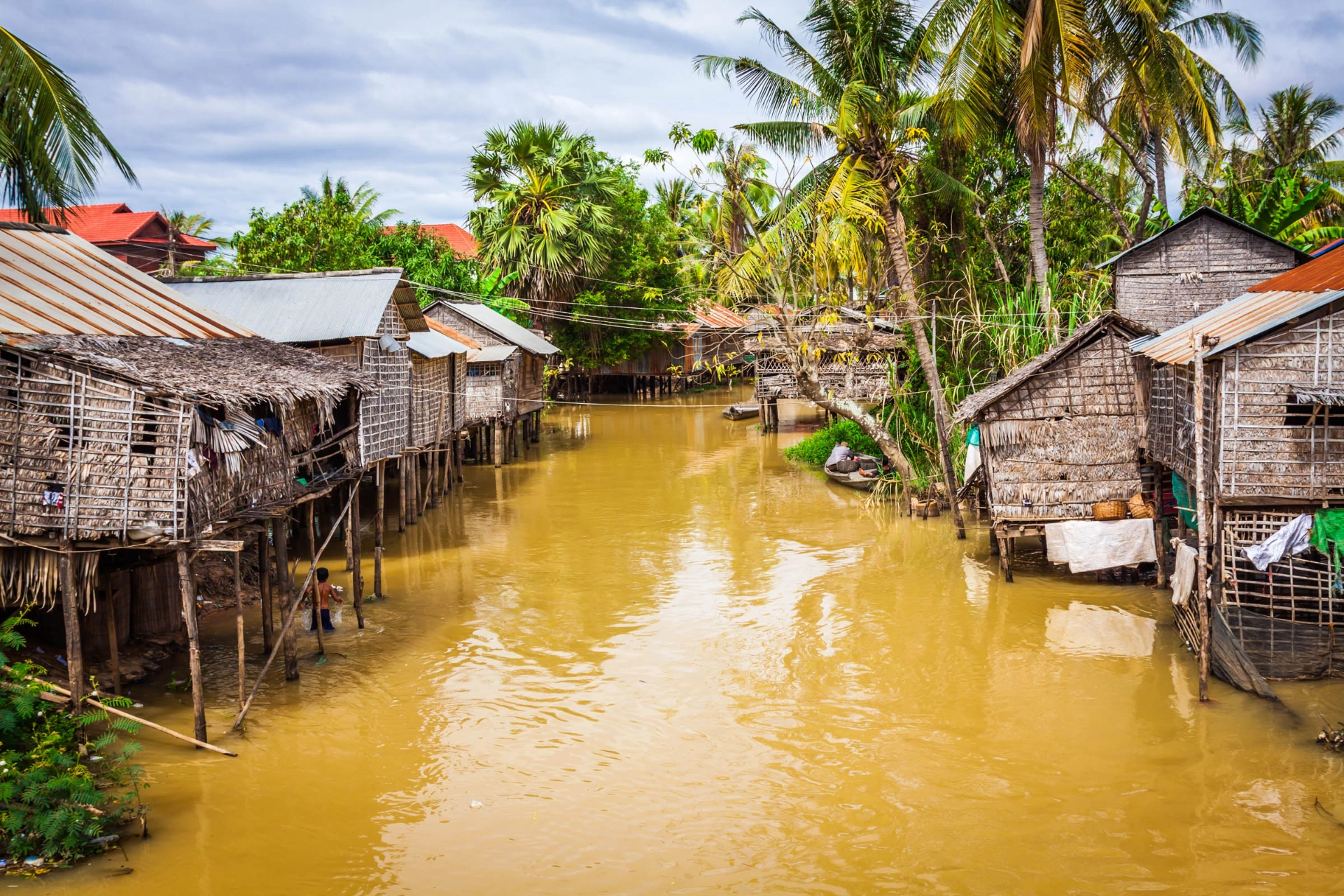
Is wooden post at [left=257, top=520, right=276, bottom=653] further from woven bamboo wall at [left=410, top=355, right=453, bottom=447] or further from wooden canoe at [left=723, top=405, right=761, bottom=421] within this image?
wooden canoe at [left=723, top=405, right=761, bottom=421]

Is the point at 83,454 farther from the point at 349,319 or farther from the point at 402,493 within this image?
the point at 402,493

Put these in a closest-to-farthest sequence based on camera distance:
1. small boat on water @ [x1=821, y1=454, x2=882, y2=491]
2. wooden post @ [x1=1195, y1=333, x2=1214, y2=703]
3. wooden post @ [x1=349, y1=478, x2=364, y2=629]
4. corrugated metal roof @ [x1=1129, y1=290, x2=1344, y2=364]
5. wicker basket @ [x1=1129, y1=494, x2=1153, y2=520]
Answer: wooden post @ [x1=1195, y1=333, x2=1214, y2=703], corrugated metal roof @ [x1=1129, y1=290, x2=1344, y2=364], wooden post @ [x1=349, y1=478, x2=364, y2=629], wicker basket @ [x1=1129, y1=494, x2=1153, y2=520], small boat on water @ [x1=821, y1=454, x2=882, y2=491]

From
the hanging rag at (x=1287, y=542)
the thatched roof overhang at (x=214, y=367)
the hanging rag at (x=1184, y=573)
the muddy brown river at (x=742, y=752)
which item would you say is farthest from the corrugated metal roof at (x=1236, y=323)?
the thatched roof overhang at (x=214, y=367)

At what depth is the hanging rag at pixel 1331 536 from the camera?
380 inches

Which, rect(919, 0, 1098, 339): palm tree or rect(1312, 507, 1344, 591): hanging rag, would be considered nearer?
rect(1312, 507, 1344, 591): hanging rag

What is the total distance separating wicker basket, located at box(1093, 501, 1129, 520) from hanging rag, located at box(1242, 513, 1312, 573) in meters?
3.99

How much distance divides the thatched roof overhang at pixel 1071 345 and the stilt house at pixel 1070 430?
0.05 ft

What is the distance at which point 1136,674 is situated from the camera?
10805 mm

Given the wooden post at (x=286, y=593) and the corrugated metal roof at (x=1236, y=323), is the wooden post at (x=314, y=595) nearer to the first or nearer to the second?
the wooden post at (x=286, y=593)

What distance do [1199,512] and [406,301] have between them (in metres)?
12.8

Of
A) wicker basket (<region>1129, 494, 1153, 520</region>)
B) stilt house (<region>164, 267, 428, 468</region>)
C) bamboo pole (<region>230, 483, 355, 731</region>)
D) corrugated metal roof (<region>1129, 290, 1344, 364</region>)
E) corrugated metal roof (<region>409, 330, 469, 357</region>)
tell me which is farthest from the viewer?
corrugated metal roof (<region>409, 330, 469, 357</region>)

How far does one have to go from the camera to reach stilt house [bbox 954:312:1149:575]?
13805 millimetres

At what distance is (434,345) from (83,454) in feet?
38.0

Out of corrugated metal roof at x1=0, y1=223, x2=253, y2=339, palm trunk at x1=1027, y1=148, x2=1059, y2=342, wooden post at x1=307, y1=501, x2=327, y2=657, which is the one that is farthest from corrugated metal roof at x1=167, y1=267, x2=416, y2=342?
palm trunk at x1=1027, y1=148, x2=1059, y2=342
